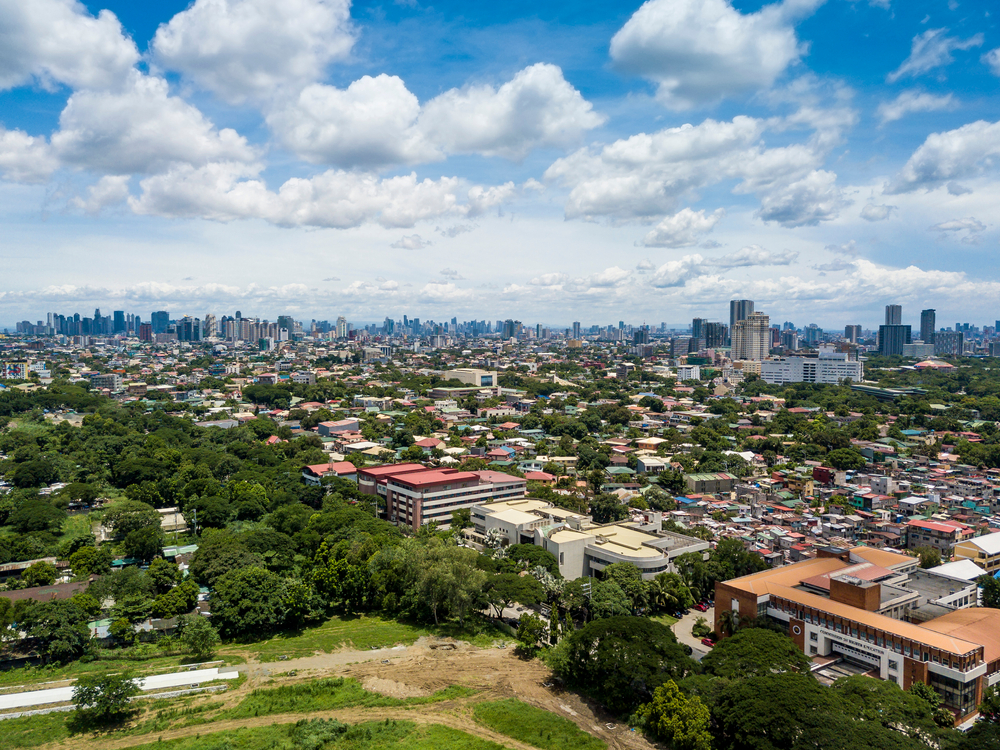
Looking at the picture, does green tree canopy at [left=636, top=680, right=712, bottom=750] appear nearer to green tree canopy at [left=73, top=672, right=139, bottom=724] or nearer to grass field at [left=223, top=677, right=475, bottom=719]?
grass field at [left=223, top=677, right=475, bottom=719]

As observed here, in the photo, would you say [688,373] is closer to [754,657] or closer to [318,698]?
[754,657]

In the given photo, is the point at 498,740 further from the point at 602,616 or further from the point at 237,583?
the point at 237,583

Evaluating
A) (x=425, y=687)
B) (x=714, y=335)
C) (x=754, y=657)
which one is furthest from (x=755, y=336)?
(x=425, y=687)

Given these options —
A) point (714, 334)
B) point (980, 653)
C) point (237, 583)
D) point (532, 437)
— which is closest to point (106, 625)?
point (237, 583)

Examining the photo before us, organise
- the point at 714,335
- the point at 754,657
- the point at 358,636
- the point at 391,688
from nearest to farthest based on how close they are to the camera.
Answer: the point at 754,657 → the point at 391,688 → the point at 358,636 → the point at 714,335

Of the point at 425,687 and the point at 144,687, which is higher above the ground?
the point at 144,687

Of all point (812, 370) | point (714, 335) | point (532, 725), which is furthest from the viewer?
point (714, 335)

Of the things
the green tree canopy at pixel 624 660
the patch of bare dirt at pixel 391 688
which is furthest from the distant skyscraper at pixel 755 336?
the patch of bare dirt at pixel 391 688
